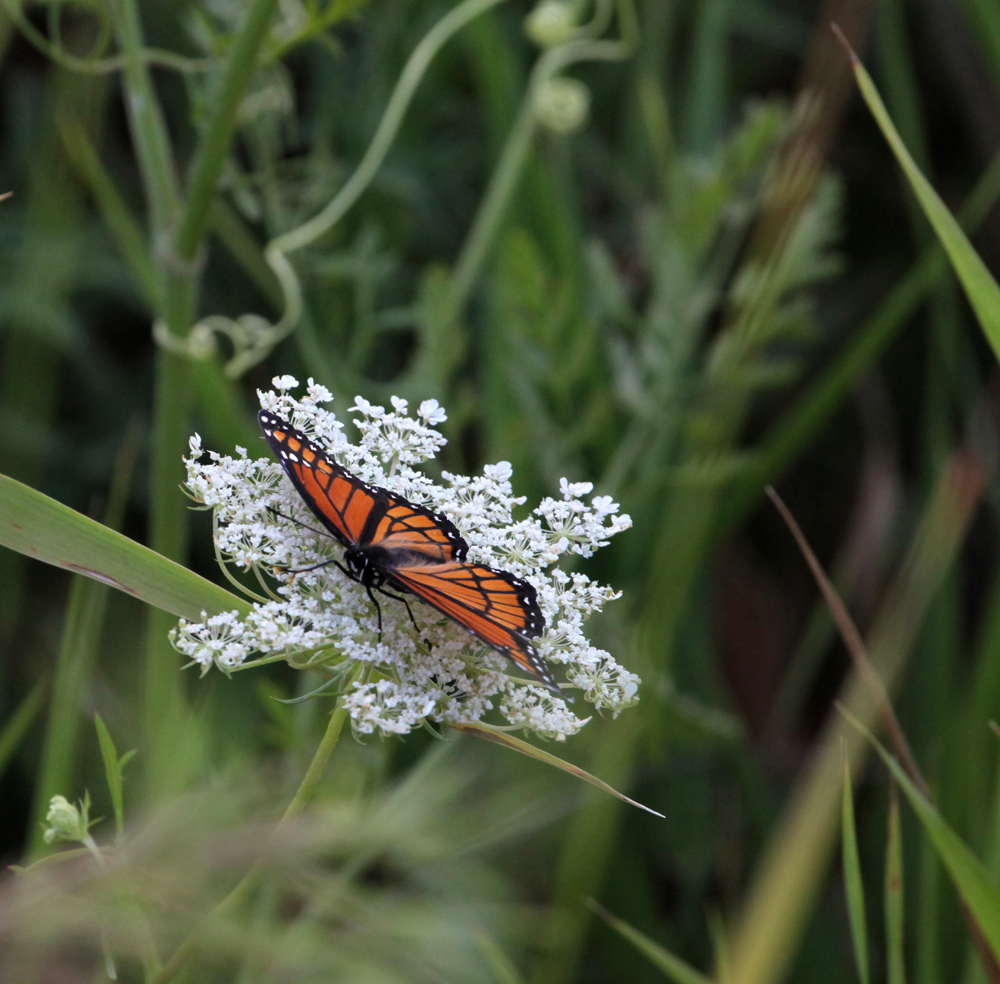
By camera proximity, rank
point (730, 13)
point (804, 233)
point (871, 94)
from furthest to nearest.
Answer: point (730, 13), point (804, 233), point (871, 94)

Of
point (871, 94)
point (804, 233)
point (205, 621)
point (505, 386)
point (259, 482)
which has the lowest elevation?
point (205, 621)

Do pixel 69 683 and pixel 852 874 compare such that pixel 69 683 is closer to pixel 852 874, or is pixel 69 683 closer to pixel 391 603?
pixel 391 603

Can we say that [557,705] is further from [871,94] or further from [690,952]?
[690,952]

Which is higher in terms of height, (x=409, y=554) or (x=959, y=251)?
(x=959, y=251)

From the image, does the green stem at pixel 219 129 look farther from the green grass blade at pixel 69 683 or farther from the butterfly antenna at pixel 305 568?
the butterfly antenna at pixel 305 568

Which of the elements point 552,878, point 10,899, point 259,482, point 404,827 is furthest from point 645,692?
point 10,899

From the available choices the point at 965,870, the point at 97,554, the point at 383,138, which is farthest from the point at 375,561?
the point at 383,138
